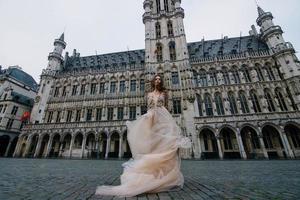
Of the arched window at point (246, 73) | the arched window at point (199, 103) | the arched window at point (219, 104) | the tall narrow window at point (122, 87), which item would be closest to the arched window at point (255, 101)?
the arched window at point (246, 73)

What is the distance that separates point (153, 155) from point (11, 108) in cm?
3996

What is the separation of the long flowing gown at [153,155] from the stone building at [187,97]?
61.3ft

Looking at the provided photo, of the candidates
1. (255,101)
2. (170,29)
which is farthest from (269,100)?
(170,29)

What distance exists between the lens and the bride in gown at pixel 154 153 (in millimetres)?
3471

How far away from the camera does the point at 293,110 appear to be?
21016mm

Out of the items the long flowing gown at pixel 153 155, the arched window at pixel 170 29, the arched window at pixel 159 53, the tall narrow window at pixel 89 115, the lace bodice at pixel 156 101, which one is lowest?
the long flowing gown at pixel 153 155

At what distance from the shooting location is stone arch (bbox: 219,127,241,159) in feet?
70.1

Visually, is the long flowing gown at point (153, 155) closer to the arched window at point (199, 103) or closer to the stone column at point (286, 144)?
the arched window at point (199, 103)

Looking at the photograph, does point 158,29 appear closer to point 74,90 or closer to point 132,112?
point 132,112

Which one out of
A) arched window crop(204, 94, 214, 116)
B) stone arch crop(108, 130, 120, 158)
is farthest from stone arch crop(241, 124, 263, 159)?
stone arch crop(108, 130, 120, 158)

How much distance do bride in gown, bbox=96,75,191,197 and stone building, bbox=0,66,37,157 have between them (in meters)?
38.5

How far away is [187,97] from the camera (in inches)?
957

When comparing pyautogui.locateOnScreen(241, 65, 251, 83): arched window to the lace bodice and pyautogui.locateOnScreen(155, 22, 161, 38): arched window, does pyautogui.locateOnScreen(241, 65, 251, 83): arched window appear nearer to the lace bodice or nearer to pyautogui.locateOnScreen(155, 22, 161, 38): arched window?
pyautogui.locateOnScreen(155, 22, 161, 38): arched window

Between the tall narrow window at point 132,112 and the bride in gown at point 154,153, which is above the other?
the tall narrow window at point 132,112
